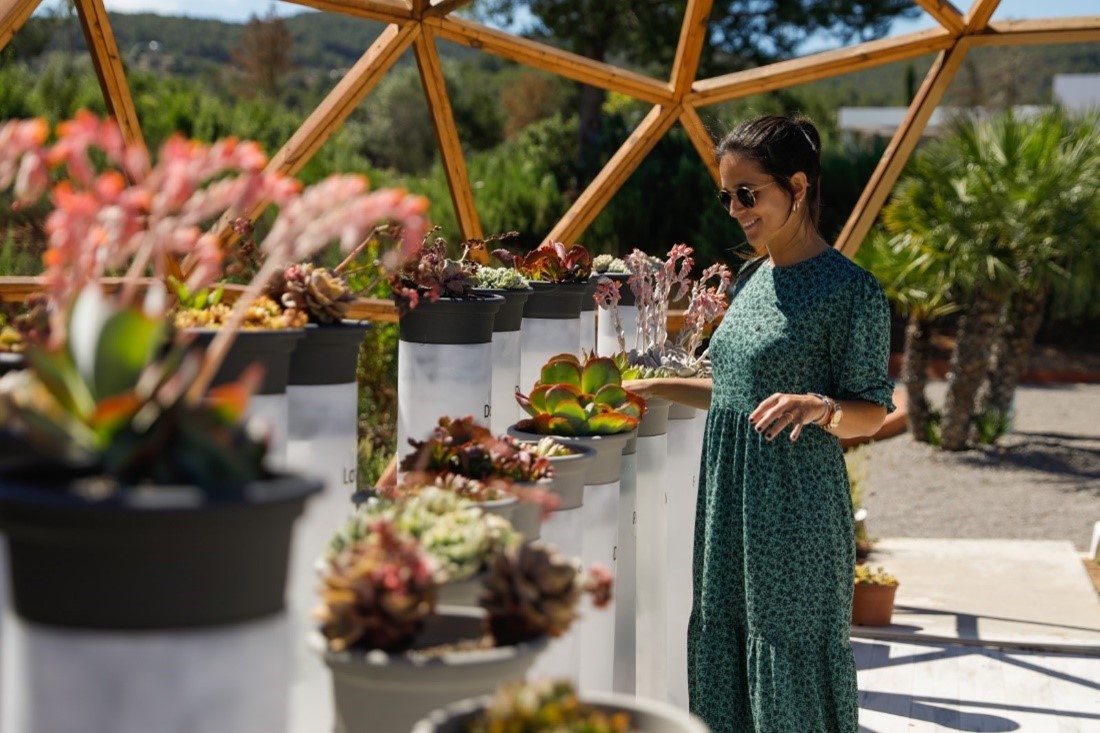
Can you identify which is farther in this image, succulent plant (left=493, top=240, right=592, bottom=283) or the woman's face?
succulent plant (left=493, top=240, right=592, bottom=283)

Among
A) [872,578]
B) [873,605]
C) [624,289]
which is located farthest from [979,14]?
[624,289]

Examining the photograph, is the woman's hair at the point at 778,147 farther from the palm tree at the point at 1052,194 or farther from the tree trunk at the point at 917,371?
the tree trunk at the point at 917,371

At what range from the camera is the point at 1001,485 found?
12969mm

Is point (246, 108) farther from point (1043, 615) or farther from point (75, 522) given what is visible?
point (75, 522)

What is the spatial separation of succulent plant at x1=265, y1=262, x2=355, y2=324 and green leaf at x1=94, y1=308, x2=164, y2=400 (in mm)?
890

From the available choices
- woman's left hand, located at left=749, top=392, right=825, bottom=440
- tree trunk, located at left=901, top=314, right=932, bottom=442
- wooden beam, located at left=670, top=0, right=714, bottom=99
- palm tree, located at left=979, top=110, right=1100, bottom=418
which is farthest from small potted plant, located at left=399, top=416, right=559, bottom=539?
tree trunk, located at left=901, top=314, right=932, bottom=442

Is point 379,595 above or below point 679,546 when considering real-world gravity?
above

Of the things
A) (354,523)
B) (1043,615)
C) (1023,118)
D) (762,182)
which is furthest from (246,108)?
(354,523)

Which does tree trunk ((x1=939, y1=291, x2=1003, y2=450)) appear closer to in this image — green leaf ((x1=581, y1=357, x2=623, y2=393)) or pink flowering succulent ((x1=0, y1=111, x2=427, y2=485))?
green leaf ((x1=581, y1=357, x2=623, y2=393))

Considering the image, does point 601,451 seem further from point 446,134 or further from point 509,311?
point 446,134

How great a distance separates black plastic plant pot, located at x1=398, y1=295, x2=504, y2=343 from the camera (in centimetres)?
257

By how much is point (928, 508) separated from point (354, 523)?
1088cm

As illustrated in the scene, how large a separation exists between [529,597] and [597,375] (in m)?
1.45

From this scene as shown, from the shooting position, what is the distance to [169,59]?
49.4 m
